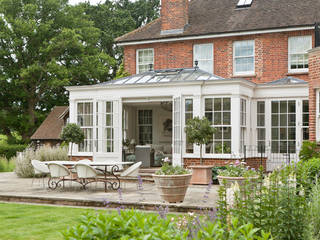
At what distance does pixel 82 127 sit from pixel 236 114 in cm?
606

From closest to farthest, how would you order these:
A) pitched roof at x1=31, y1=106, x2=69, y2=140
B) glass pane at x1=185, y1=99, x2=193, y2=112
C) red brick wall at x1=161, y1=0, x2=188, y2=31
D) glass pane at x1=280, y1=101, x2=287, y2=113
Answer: glass pane at x1=185, y1=99, x2=193, y2=112 → glass pane at x1=280, y1=101, x2=287, y2=113 → red brick wall at x1=161, y1=0, x2=188, y2=31 → pitched roof at x1=31, y1=106, x2=69, y2=140

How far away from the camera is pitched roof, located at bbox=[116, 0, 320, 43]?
64.4 ft

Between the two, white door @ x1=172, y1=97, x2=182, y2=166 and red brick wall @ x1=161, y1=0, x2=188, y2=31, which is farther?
red brick wall @ x1=161, y1=0, x2=188, y2=31

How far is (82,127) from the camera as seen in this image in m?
17.5

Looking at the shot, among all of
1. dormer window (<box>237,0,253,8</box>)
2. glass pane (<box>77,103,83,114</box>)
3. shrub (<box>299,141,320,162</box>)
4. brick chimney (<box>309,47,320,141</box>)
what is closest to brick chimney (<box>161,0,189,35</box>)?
dormer window (<box>237,0,253,8</box>)

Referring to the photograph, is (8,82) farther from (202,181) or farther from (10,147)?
(202,181)

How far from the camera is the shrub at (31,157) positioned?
17.2 metres

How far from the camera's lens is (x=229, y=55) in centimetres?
2031

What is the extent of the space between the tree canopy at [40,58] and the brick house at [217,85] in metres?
10.1

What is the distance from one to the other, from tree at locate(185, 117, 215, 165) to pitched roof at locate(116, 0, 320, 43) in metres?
7.37

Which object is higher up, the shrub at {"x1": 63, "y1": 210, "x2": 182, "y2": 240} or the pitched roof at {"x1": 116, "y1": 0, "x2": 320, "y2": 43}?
the pitched roof at {"x1": 116, "y1": 0, "x2": 320, "y2": 43}

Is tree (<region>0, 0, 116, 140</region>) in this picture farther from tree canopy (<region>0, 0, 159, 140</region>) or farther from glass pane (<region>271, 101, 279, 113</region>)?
glass pane (<region>271, 101, 279, 113</region>)

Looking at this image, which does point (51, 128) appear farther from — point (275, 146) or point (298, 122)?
point (298, 122)

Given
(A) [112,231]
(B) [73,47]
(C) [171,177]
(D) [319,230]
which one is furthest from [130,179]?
(B) [73,47]
